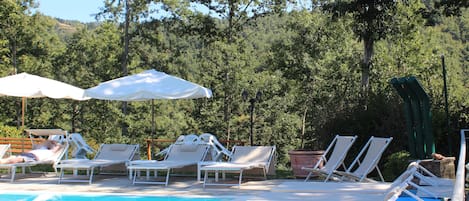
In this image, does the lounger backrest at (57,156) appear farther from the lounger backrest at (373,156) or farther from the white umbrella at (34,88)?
the lounger backrest at (373,156)

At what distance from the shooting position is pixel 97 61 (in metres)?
28.4

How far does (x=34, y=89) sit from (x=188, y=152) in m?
3.50

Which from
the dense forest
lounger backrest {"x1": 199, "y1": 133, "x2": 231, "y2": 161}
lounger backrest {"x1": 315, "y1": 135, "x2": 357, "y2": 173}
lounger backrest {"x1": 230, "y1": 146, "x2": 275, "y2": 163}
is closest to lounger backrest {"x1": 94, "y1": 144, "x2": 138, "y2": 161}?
lounger backrest {"x1": 199, "y1": 133, "x2": 231, "y2": 161}

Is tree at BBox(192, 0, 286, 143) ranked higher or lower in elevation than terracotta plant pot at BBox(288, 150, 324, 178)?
higher

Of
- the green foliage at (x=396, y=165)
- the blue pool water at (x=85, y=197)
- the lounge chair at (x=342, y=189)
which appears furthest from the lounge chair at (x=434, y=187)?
the green foliage at (x=396, y=165)

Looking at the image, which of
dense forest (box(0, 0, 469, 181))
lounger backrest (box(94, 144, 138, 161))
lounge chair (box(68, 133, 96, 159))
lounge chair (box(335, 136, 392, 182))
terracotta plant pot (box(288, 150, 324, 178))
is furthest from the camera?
dense forest (box(0, 0, 469, 181))

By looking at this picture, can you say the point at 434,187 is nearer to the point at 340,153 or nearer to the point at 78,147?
the point at 340,153

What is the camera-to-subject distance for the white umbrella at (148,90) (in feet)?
30.3

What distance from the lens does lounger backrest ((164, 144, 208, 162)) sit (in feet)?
30.9

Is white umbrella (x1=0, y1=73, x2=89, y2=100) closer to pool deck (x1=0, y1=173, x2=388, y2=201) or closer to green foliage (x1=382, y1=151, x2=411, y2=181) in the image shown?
pool deck (x1=0, y1=173, x2=388, y2=201)

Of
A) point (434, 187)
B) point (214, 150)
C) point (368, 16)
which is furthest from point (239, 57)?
point (434, 187)

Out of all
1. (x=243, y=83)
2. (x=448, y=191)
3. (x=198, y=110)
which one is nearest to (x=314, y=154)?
(x=448, y=191)

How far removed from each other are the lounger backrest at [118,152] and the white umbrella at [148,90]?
1109 mm

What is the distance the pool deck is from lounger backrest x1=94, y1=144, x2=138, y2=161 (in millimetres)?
727
